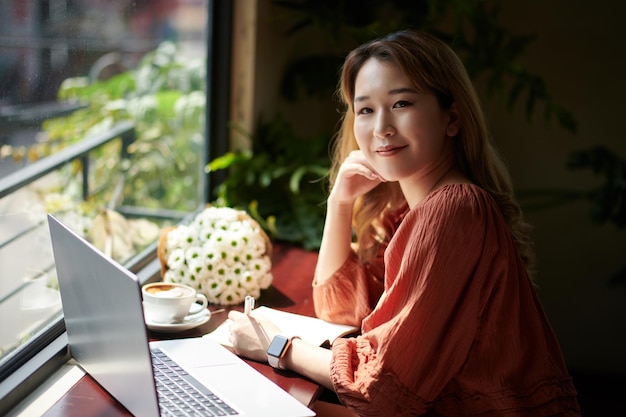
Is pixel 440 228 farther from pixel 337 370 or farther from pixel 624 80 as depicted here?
pixel 624 80

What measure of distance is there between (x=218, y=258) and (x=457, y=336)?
75 centimetres

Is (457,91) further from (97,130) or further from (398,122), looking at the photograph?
(97,130)

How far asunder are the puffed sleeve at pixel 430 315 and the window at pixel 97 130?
69cm

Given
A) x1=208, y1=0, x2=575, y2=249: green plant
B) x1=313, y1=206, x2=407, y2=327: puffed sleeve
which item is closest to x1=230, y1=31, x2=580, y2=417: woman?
x1=313, y1=206, x2=407, y2=327: puffed sleeve

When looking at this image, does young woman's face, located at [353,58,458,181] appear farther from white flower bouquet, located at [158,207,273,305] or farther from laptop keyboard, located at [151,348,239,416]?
laptop keyboard, located at [151,348,239,416]

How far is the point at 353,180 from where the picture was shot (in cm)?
189

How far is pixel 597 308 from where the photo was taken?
3.78 m

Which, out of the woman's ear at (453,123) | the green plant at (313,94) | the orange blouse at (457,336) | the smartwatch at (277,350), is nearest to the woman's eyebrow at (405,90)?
the woman's ear at (453,123)

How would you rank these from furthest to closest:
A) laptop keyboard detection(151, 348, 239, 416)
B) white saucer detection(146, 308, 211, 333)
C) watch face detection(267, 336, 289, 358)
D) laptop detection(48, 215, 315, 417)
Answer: white saucer detection(146, 308, 211, 333) → watch face detection(267, 336, 289, 358) → laptop keyboard detection(151, 348, 239, 416) → laptop detection(48, 215, 315, 417)

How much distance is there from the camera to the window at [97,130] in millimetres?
1775

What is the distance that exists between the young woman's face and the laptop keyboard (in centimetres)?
62

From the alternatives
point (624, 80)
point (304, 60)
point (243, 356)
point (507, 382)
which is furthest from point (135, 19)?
point (624, 80)

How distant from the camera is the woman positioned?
4.66ft

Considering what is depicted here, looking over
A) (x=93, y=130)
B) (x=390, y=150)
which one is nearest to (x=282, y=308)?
(x=390, y=150)
